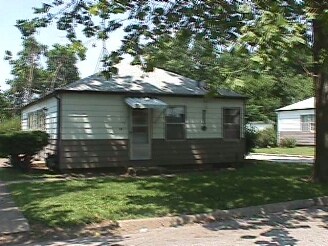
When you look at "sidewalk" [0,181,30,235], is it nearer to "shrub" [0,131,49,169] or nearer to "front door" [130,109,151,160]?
"shrub" [0,131,49,169]

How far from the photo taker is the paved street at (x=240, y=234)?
7.00 metres

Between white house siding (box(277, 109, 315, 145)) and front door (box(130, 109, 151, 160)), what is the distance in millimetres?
20481

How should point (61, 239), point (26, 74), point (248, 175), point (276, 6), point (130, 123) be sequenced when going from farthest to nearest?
point (26, 74) < point (130, 123) < point (248, 175) < point (61, 239) < point (276, 6)

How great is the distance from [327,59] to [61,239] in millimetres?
5169

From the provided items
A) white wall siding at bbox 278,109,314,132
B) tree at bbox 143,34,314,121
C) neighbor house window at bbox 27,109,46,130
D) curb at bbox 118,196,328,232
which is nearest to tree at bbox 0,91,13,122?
neighbor house window at bbox 27,109,46,130

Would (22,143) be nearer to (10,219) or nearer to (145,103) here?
(145,103)

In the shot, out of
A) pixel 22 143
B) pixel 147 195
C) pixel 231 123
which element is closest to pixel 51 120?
pixel 22 143

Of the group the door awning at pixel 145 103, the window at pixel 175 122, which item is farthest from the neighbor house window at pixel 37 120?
the window at pixel 175 122

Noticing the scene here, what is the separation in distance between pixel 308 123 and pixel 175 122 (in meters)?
20.2

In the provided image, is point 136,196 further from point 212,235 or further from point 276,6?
point 276,6

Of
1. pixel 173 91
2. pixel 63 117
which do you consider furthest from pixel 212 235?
pixel 173 91

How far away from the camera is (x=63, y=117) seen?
15.6m

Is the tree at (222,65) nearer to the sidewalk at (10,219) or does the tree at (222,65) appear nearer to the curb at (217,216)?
the curb at (217,216)

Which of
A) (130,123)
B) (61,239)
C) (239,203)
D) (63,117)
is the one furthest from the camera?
(130,123)
